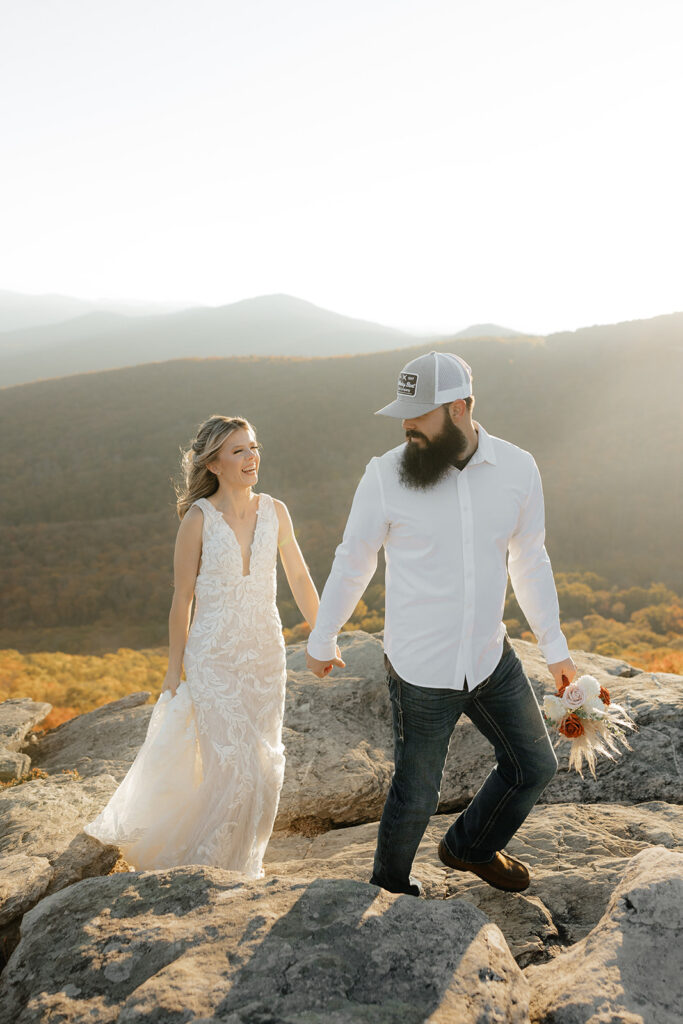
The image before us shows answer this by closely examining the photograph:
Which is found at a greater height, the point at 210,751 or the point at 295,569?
the point at 295,569

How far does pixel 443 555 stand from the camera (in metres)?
2.60

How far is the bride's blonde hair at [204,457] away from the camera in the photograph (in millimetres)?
3426

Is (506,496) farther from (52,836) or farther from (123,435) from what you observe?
(123,435)

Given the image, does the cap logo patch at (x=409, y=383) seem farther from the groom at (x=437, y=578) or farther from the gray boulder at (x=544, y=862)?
the gray boulder at (x=544, y=862)

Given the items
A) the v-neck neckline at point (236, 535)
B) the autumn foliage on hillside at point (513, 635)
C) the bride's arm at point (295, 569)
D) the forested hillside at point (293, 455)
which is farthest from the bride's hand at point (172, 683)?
the forested hillside at point (293, 455)

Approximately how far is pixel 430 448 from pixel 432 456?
1.3 inches

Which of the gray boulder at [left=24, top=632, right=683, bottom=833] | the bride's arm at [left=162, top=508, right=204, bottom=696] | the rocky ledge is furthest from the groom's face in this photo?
the gray boulder at [left=24, top=632, right=683, bottom=833]

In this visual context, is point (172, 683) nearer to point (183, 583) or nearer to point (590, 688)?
point (183, 583)

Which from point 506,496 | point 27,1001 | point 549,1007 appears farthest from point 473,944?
point 506,496

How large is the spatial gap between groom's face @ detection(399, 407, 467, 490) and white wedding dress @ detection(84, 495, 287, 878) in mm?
1227

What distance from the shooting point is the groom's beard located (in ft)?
8.54

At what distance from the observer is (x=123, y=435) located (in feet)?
125

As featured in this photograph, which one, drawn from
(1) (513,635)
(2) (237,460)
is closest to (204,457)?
(2) (237,460)

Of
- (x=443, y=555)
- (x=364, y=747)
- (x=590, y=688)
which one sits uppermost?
(x=443, y=555)
